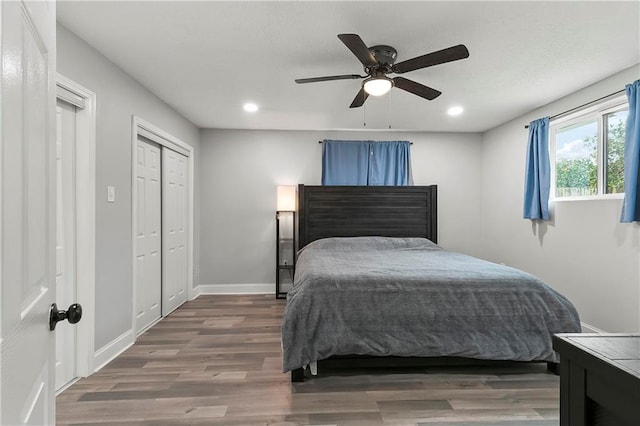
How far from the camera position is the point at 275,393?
2158mm

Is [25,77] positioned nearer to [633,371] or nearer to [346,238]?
[633,371]

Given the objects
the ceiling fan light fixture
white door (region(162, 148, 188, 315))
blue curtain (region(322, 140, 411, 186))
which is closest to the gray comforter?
the ceiling fan light fixture

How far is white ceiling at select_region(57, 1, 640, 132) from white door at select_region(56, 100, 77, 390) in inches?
26.1

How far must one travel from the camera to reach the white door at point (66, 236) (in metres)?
2.26

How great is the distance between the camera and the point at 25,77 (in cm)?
62

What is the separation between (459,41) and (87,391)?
345 cm

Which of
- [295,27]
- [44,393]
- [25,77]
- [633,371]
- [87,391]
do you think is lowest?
[87,391]

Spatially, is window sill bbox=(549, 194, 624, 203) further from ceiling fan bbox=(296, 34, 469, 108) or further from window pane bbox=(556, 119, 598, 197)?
ceiling fan bbox=(296, 34, 469, 108)

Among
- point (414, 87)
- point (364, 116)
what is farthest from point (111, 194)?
point (364, 116)

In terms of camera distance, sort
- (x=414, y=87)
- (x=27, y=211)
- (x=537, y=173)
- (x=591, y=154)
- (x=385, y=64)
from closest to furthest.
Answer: (x=27, y=211), (x=385, y=64), (x=414, y=87), (x=591, y=154), (x=537, y=173)

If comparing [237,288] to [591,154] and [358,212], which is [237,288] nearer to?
[358,212]

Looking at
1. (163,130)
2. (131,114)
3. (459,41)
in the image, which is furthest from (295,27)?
(163,130)

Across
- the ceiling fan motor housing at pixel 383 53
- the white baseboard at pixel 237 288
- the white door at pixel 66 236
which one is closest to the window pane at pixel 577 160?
the ceiling fan motor housing at pixel 383 53

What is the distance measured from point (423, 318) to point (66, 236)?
8.36ft
